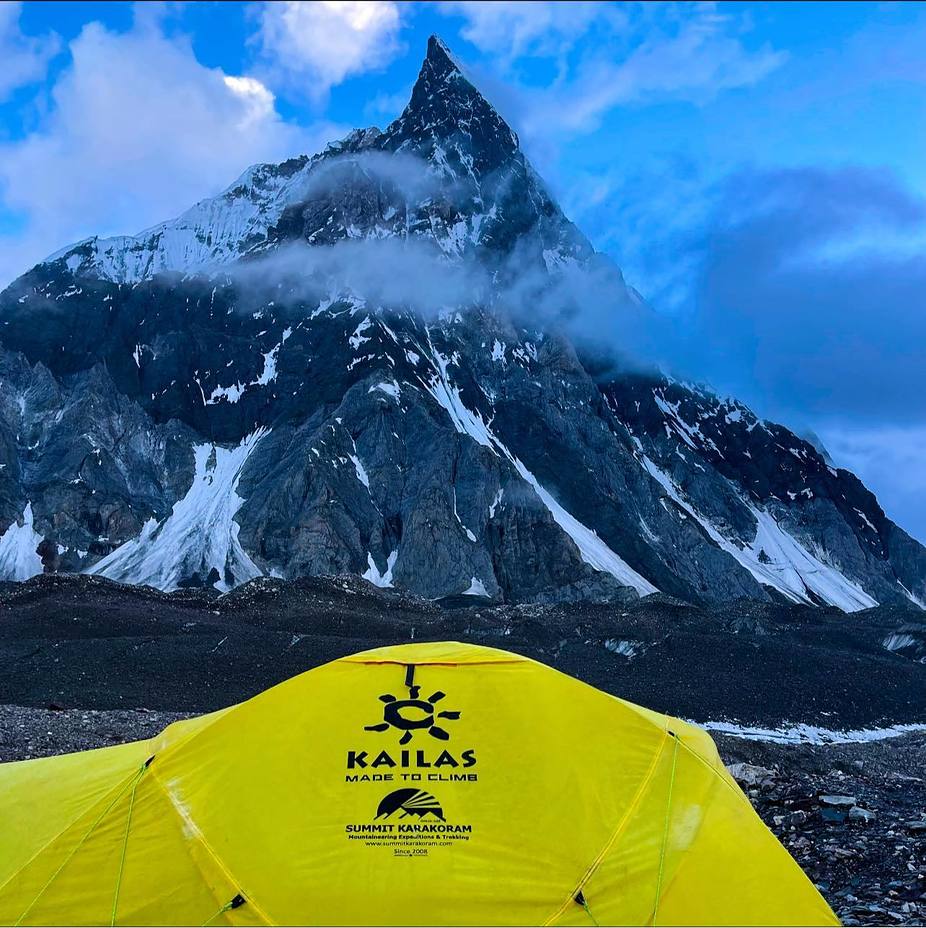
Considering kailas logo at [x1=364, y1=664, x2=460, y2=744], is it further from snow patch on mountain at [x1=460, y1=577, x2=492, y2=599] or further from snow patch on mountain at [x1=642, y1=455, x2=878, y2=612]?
snow patch on mountain at [x1=642, y1=455, x2=878, y2=612]

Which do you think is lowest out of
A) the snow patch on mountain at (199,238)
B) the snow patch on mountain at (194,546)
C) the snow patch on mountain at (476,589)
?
the snow patch on mountain at (476,589)

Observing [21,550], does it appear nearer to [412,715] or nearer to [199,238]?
[199,238]

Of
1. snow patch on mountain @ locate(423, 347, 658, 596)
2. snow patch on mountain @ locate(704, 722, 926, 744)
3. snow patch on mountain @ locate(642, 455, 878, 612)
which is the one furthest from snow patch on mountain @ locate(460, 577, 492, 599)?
snow patch on mountain @ locate(704, 722, 926, 744)

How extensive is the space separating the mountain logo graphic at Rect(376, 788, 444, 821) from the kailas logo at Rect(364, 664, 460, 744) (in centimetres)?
48

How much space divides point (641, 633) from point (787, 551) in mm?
134893

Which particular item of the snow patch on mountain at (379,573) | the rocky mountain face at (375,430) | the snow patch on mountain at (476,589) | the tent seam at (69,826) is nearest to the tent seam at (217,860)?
the tent seam at (69,826)

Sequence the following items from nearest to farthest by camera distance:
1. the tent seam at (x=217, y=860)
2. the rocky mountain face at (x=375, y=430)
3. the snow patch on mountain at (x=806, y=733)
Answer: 1. the tent seam at (x=217, y=860)
2. the snow patch on mountain at (x=806, y=733)
3. the rocky mountain face at (x=375, y=430)

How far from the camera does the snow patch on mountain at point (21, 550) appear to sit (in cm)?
10575

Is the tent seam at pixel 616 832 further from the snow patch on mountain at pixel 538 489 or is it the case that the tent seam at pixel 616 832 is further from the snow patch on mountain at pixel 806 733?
the snow patch on mountain at pixel 538 489

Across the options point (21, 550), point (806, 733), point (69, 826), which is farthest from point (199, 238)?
point (69, 826)

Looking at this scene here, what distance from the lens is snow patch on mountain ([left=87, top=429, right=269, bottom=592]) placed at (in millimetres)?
106375

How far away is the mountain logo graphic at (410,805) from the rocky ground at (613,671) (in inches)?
172

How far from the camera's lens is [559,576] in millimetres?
113250

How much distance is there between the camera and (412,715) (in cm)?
799
